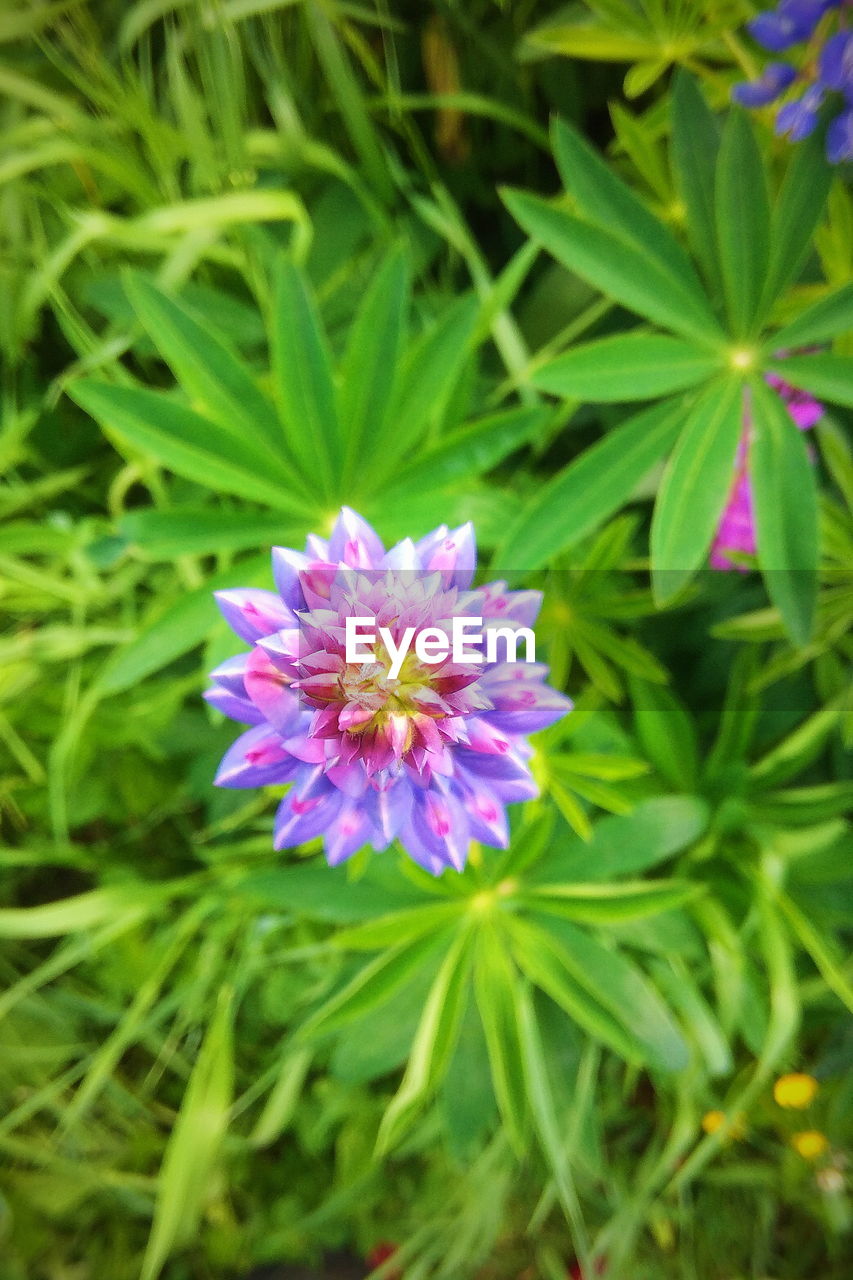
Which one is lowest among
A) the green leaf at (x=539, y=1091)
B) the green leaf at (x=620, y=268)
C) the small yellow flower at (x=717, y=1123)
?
the small yellow flower at (x=717, y=1123)

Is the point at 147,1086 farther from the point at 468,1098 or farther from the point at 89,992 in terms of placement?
the point at 468,1098

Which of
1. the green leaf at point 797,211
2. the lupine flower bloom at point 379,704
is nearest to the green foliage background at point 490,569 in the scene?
the green leaf at point 797,211

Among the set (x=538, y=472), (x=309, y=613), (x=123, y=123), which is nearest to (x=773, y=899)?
(x=538, y=472)

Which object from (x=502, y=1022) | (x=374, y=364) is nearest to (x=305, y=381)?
(x=374, y=364)

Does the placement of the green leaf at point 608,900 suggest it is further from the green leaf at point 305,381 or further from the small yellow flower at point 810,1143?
the small yellow flower at point 810,1143

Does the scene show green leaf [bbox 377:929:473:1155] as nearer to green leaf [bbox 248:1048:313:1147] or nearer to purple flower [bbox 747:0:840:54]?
green leaf [bbox 248:1048:313:1147]

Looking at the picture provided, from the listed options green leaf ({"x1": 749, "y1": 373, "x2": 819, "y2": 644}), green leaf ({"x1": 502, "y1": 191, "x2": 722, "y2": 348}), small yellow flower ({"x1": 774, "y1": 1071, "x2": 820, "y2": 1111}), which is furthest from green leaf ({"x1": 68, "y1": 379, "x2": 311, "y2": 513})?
small yellow flower ({"x1": 774, "y1": 1071, "x2": 820, "y2": 1111})
